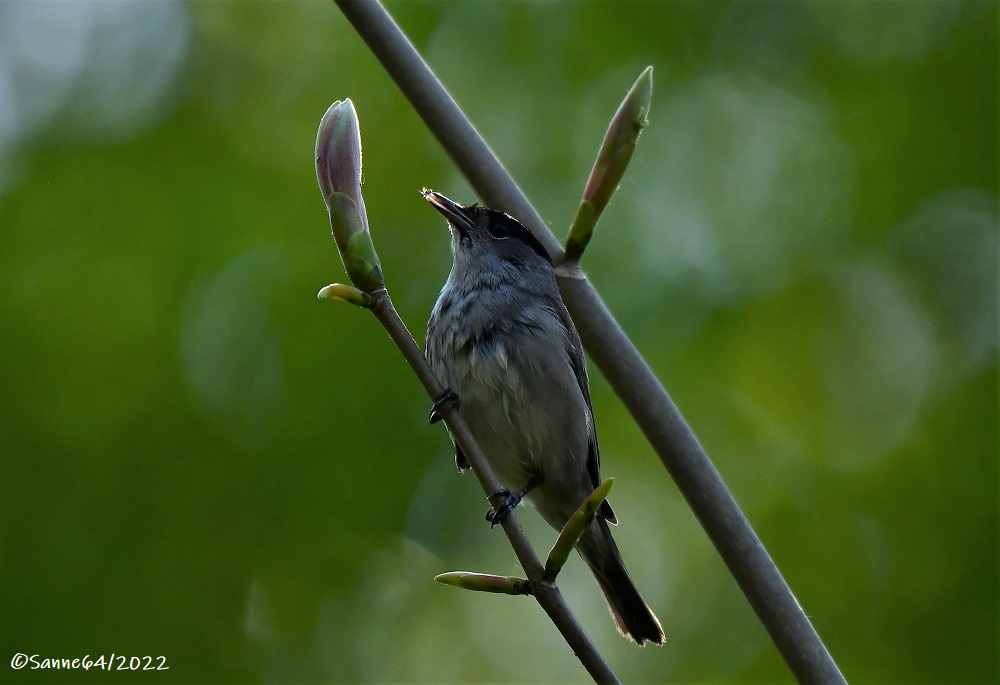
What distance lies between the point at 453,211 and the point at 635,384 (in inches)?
104

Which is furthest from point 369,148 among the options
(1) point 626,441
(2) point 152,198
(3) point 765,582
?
(3) point 765,582

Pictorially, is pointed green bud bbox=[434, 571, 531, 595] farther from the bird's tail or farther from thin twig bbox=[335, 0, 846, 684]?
the bird's tail

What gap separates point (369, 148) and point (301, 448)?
2366mm

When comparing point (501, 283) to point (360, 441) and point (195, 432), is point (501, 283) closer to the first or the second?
point (360, 441)

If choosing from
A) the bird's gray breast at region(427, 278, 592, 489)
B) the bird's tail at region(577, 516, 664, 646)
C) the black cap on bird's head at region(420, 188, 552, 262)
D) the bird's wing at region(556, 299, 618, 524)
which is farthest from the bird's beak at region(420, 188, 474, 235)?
the bird's tail at region(577, 516, 664, 646)

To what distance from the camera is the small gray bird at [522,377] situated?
450 centimetres

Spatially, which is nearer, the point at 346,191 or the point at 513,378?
the point at 346,191

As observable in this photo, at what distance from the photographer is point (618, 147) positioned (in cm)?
226

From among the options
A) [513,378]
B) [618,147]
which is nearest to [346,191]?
[618,147]

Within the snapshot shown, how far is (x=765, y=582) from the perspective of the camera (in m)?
2.13

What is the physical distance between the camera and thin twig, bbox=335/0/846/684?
82.6 inches

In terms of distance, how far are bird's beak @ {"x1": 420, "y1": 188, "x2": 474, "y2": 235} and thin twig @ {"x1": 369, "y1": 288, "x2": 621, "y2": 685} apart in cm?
229

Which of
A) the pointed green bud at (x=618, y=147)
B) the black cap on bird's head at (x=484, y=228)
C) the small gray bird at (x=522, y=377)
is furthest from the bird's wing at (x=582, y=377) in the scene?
the pointed green bud at (x=618, y=147)

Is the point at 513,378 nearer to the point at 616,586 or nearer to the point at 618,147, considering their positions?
the point at 616,586
